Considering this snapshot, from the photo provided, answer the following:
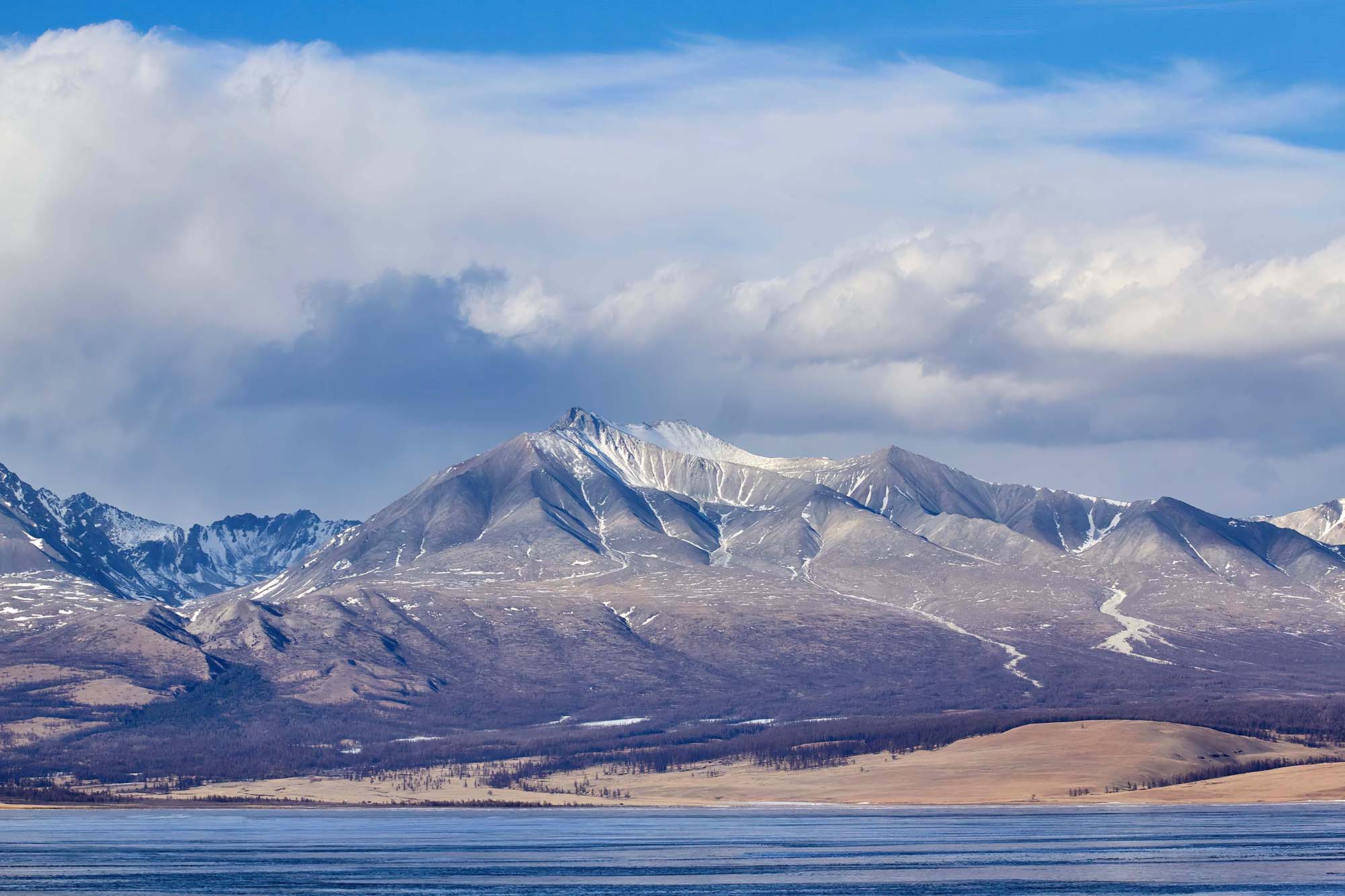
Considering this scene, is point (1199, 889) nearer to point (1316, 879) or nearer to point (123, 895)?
point (1316, 879)

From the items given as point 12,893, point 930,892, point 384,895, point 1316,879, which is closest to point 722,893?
point 930,892

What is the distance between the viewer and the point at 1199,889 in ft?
634

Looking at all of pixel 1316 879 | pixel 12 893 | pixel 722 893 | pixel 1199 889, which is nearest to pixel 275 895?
pixel 12 893

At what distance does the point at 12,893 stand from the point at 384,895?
38.8 metres

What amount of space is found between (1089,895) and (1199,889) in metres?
11.9

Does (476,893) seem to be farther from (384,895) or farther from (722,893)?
(722,893)

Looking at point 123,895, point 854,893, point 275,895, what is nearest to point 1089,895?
point 854,893

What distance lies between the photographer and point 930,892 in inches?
7790

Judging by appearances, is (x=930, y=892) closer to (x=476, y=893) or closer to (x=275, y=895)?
(x=476, y=893)

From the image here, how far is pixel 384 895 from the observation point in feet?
655

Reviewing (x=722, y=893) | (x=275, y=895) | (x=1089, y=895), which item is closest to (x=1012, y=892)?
(x=1089, y=895)

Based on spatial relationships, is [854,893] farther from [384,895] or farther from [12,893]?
[12,893]

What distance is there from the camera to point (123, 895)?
198 meters

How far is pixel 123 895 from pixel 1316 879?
124 m
